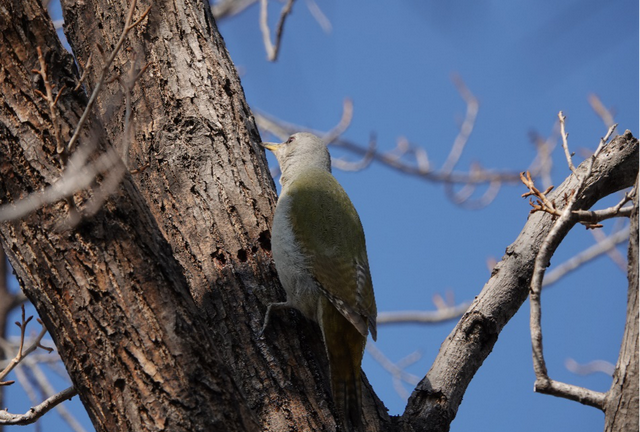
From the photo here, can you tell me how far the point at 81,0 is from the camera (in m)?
4.13

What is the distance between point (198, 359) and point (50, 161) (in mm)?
885

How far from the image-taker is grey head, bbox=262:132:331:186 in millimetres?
5211

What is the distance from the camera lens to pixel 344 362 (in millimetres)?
3453

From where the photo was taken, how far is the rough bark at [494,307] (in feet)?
10.7

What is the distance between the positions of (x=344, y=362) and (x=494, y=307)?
80 centimetres

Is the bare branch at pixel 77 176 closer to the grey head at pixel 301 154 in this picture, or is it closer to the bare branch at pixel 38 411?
the bare branch at pixel 38 411

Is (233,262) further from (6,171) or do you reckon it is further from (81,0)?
(81,0)

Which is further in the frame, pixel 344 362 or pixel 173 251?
pixel 173 251

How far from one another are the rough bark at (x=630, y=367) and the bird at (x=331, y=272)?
1231 millimetres

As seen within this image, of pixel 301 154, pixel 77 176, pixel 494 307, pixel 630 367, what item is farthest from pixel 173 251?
pixel 630 367

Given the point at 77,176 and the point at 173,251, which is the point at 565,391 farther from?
the point at 173,251

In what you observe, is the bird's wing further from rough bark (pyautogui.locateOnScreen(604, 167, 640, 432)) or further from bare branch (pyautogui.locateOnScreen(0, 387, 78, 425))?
rough bark (pyautogui.locateOnScreen(604, 167, 640, 432))

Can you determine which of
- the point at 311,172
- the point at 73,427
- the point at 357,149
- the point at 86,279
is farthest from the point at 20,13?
the point at 357,149

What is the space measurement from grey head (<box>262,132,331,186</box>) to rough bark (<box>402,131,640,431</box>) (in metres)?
2.05
